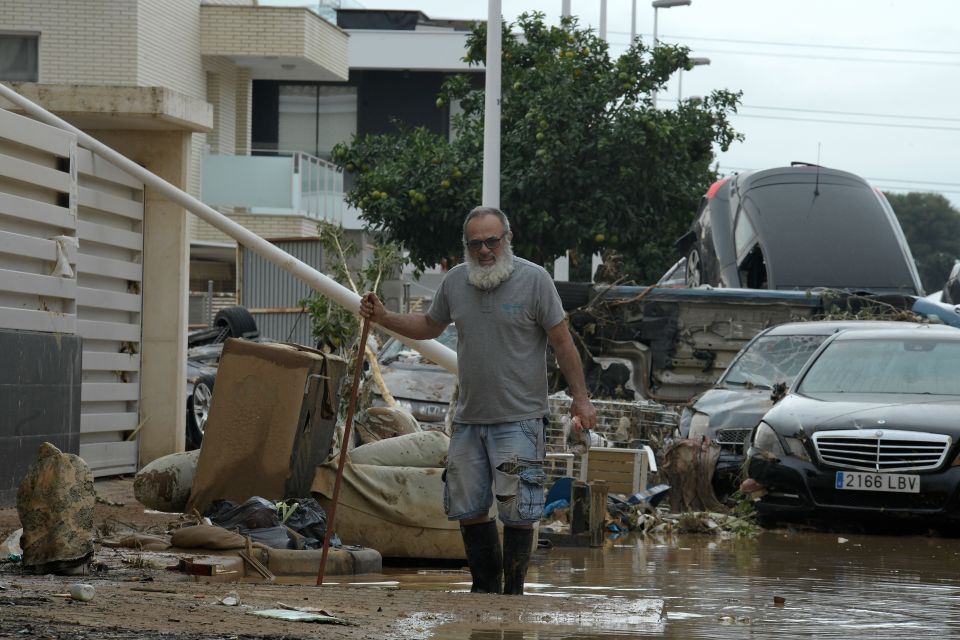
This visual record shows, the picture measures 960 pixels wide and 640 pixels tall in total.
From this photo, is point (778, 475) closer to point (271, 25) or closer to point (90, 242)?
point (90, 242)

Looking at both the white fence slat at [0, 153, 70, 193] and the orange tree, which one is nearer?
the white fence slat at [0, 153, 70, 193]

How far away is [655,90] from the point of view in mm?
29844

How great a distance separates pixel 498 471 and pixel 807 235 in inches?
591

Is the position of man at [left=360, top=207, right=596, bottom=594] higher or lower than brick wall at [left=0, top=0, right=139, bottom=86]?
lower

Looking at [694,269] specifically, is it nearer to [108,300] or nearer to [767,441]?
[767,441]

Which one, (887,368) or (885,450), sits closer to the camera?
(885,450)

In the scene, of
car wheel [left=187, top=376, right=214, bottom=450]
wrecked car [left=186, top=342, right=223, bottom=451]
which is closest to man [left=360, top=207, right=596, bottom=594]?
wrecked car [left=186, top=342, right=223, bottom=451]

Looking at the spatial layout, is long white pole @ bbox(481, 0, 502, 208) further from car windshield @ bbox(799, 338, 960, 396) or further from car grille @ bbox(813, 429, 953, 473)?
car grille @ bbox(813, 429, 953, 473)

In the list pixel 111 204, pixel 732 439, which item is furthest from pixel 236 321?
pixel 732 439

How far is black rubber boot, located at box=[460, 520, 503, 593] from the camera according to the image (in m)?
7.50

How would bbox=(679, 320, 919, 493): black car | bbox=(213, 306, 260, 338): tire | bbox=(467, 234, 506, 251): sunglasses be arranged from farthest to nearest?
bbox=(213, 306, 260, 338): tire < bbox=(679, 320, 919, 493): black car < bbox=(467, 234, 506, 251): sunglasses

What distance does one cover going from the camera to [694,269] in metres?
25.6

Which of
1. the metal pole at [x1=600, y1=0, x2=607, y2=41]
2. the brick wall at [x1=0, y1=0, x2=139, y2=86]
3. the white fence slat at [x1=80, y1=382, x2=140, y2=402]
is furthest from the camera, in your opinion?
the metal pole at [x1=600, y1=0, x2=607, y2=41]

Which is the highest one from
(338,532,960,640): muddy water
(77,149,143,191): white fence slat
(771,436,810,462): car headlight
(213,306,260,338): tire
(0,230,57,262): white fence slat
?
(77,149,143,191): white fence slat
